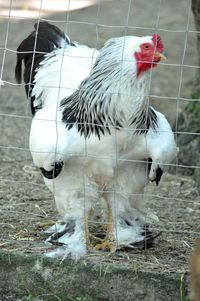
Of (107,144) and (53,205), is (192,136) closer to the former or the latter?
(53,205)

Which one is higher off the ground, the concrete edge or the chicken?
the chicken

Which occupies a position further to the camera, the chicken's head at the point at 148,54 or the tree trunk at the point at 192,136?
the tree trunk at the point at 192,136

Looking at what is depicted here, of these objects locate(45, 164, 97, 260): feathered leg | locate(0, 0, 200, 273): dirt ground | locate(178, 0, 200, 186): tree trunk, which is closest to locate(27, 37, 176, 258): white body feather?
locate(45, 164, 97, 260): feathered leg

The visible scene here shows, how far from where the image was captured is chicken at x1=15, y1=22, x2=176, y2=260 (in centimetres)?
360

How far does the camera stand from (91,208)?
161 inches

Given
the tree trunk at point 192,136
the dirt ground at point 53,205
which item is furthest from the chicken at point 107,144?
the tree trunk at point 192,136

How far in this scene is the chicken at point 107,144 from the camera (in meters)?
3.60

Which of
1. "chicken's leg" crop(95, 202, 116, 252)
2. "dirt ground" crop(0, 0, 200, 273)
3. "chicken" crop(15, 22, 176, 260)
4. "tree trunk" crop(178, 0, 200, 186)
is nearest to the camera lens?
"chicken" crop(15, 22, 176, 260)

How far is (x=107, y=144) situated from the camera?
371 cm

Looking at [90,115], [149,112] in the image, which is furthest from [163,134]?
[90,115]

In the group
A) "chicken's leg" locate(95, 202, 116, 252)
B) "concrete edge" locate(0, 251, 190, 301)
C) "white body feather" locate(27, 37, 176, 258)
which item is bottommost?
"concrete edge" locate(0, 251, 190, 301)

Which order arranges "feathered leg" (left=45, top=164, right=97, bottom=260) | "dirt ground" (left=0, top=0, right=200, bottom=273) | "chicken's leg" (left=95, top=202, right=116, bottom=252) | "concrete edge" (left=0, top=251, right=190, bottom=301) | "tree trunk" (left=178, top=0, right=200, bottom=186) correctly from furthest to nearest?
"tree trunk" (left=178, top=0, right=200, bottom=186)
"chicken's leg" (left=95, top=202, right=116, bottom=252)
"feathered leg" (left=45, top=164, right=97, bottom=260)
"dirt ground" (left=0, top=0, right=200, bottom=273)
"concrete edge" (left=0, top=251, right=190, bottom=301)

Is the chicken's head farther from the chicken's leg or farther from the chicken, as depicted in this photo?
the chicken's leg

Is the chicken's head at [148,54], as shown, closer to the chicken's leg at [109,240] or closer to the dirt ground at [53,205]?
the dirt ground at [53,205]
